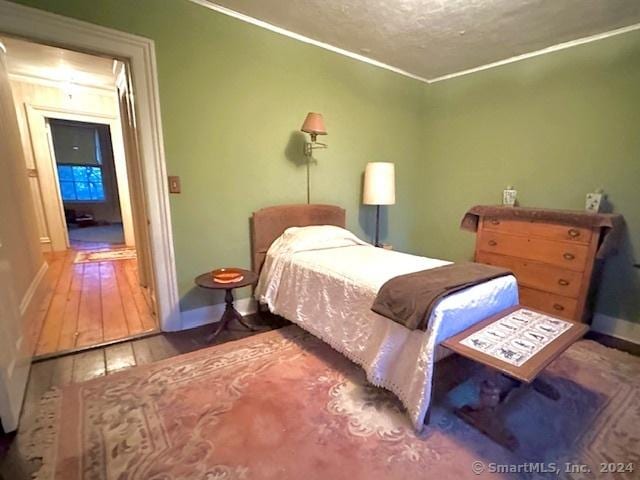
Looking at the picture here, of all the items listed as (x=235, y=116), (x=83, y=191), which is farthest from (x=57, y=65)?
(x=83, y=191)

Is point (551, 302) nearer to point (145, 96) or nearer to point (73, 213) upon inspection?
point (145, 96)

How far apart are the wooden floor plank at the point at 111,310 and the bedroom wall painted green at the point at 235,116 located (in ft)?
1.77

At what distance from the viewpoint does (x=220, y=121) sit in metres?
2.41

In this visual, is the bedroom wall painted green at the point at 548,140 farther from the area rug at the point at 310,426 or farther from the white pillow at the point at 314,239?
the white pillow at the point at 314,239

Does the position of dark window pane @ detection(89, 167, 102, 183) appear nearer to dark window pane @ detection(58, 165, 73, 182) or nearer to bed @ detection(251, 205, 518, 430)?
dark window pane @ detection(58, 165, 73, 182)

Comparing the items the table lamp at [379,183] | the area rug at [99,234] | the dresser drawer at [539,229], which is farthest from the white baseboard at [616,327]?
the area rug at [99,234]

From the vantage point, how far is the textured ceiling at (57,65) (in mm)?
3238

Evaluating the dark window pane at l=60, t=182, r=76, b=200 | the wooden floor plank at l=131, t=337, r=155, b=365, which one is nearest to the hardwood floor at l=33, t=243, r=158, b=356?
the wooden floor plank at l=131, t=337, r=155, b=365

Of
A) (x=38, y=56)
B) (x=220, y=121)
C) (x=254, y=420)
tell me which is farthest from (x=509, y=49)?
(x=38, y=56)

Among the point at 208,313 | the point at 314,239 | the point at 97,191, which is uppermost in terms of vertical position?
the point at 97,191

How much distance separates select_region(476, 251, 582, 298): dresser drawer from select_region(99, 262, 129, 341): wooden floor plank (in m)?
3.16

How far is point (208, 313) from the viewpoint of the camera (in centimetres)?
256

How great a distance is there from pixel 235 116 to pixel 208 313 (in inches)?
63.7

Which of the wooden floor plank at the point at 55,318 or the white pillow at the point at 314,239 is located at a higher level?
the white pillow at the point at 314,239
